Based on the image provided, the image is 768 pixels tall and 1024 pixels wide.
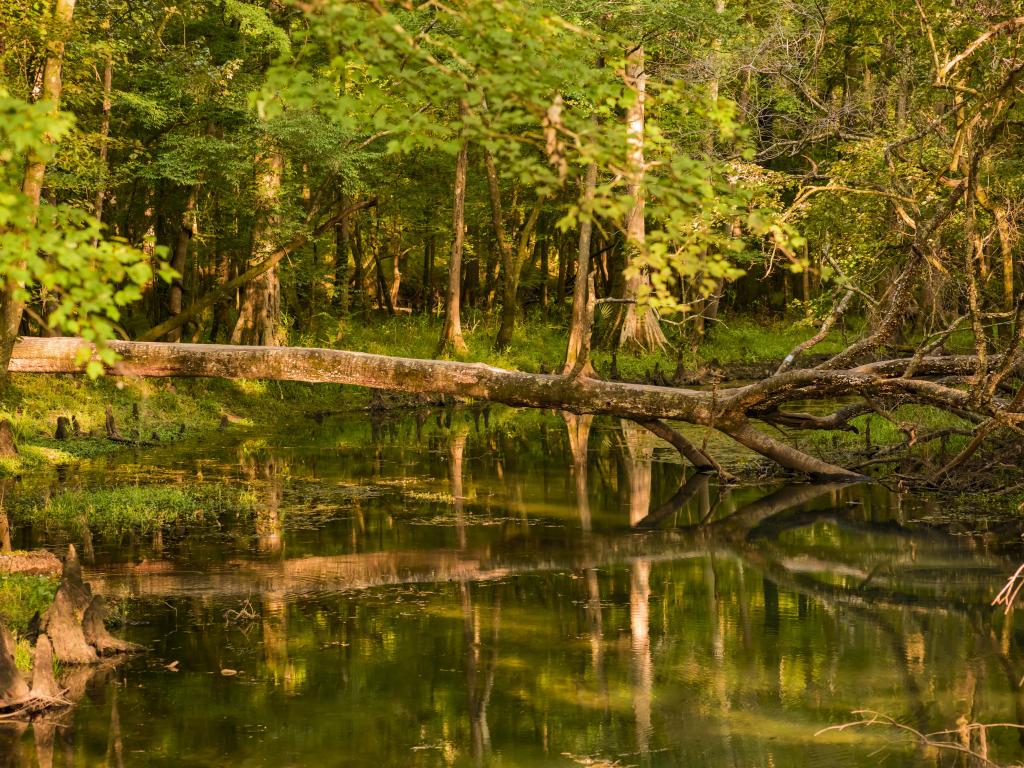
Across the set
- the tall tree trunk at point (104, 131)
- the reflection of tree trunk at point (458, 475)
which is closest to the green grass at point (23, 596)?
the reflection of tree trunk at point (458, 475)

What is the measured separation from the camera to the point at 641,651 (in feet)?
30.7

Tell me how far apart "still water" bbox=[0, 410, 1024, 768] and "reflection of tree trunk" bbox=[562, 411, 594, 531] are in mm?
98

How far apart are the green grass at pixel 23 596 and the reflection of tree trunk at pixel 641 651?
4492 mm

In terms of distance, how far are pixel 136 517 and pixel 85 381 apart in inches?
307

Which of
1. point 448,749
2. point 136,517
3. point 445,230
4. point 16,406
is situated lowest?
point 448,749

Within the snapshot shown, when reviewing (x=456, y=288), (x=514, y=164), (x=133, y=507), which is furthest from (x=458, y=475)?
(x=456, y=288)

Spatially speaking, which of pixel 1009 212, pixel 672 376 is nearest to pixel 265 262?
pixel 672 376

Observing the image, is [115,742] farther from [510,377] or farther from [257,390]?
[257,390]

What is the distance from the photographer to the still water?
758 cm

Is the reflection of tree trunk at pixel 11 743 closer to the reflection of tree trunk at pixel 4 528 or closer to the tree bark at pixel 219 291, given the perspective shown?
the reflection of tree trunk at pixel 4 528

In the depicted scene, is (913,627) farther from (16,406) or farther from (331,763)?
(16,406)

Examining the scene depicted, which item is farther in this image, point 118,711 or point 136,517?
point 136,517

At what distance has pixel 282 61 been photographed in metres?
Result: 6.62

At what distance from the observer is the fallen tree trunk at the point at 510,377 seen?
13.7 metres
